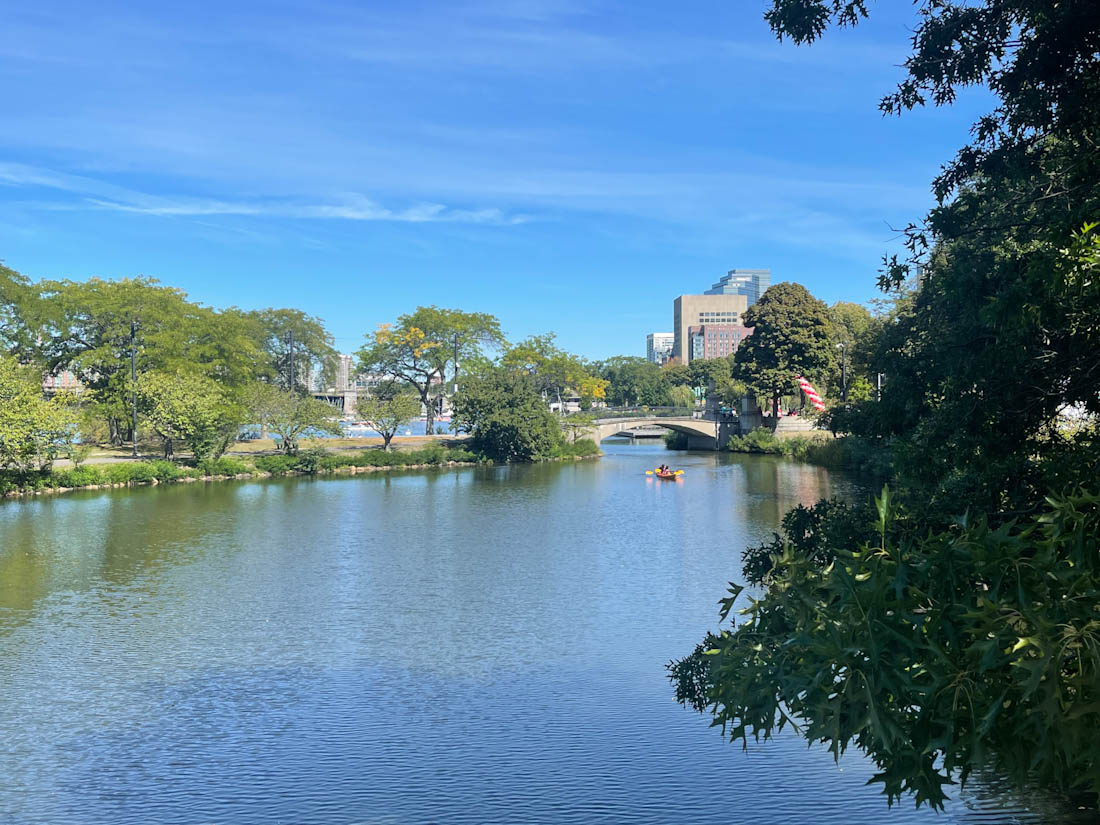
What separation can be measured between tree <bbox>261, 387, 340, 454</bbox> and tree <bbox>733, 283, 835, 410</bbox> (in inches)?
1182

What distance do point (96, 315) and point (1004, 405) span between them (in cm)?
5290

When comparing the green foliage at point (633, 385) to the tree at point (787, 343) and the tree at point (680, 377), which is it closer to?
the tree at point (680, 377)

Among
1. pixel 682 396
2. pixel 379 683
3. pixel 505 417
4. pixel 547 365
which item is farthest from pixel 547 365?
pixel 379 683

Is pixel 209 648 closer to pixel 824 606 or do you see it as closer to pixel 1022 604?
pixel 824 606

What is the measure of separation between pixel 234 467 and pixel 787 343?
38049mm

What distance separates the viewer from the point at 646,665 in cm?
1698

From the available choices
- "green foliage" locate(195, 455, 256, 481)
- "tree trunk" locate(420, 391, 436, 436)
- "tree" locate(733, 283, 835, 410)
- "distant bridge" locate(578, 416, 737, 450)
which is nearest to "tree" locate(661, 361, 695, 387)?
"distant bridge" locate(578, 416, 737, 450)

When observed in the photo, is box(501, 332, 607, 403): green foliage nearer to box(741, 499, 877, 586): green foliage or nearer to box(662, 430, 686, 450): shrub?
box(662, 430, 686, 450): shrub

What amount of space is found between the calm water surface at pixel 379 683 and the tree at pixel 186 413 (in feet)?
54.6

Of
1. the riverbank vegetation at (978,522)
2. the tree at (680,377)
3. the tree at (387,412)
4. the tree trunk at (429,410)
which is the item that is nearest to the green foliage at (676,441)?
the tree trunk at (429,410)

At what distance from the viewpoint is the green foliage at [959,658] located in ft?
19.1

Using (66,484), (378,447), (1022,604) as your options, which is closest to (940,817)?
(1022,604)

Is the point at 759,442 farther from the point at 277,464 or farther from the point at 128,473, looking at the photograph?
the point at 128,473

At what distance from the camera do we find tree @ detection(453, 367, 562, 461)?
60.3 metres
